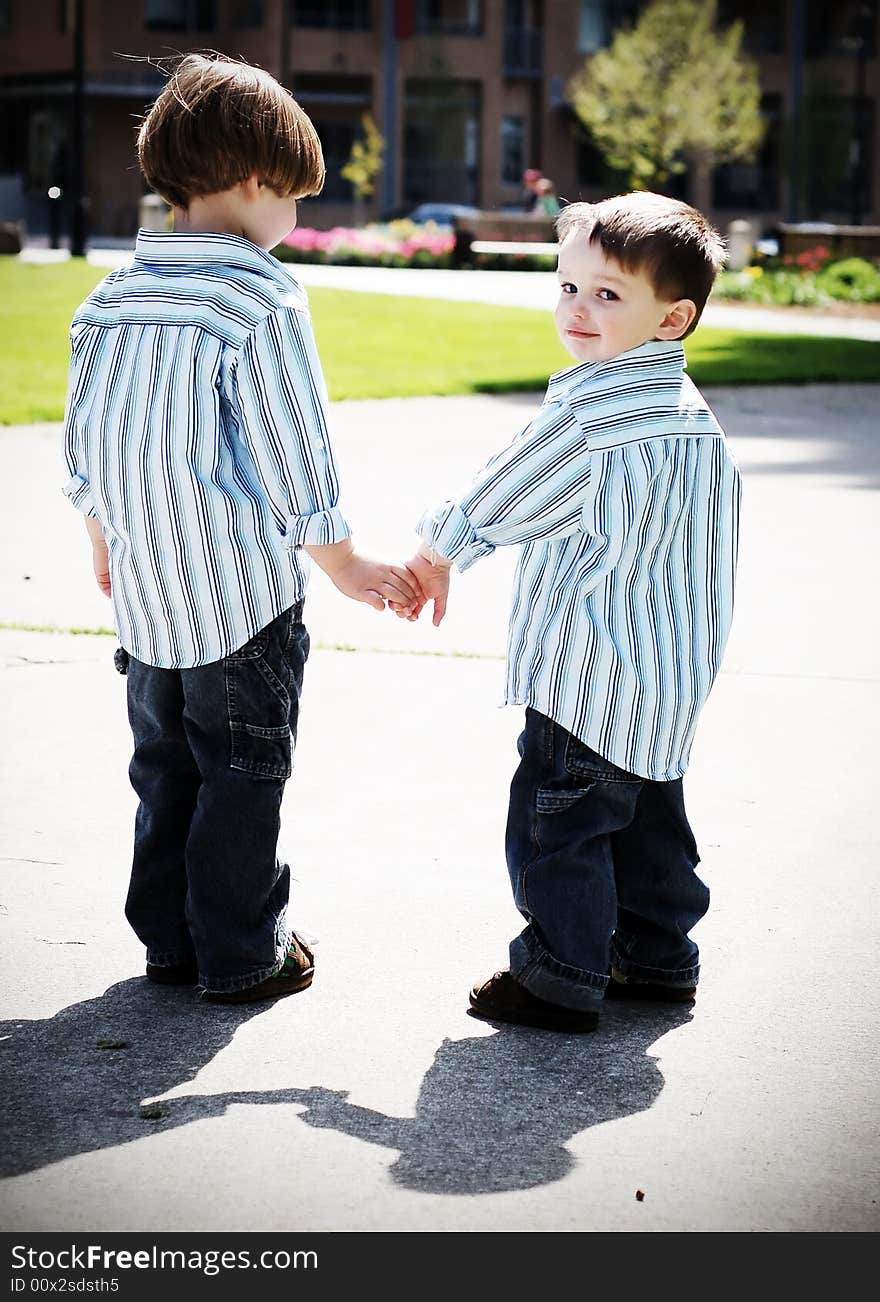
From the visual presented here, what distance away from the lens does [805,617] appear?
6309 mm

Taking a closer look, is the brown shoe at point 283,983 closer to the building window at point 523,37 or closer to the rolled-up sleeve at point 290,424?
the rolled-up sleeve at point 290,424

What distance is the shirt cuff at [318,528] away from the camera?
9.38ft

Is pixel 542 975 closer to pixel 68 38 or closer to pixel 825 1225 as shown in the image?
pixel 825 1225

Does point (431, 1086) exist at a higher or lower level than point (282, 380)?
lower

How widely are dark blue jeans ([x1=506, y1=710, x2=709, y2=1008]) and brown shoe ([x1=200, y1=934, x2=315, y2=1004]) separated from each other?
0.40m

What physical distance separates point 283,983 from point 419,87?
180ft

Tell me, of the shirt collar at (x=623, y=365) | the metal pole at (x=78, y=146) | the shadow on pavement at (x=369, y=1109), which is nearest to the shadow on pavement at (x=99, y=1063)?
the shadow on pavement at (x=369, y=1109)

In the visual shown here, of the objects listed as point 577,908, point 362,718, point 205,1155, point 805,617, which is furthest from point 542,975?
point 805,617

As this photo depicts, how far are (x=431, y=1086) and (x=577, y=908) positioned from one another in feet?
1.34

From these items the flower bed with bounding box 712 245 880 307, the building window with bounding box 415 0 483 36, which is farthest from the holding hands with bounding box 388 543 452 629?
the building window with bounding box 415 0 483 36

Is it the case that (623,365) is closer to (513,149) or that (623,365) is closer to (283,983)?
(283,983)

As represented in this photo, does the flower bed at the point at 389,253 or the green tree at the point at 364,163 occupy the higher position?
the green tree at the point at 364,163

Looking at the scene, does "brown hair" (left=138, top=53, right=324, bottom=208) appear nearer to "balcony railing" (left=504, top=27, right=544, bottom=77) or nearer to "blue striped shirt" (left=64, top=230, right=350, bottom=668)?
"blue striped shirt" (left=64, top=230, right=350, bottom=668)

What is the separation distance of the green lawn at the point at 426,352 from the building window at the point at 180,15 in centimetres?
3681
